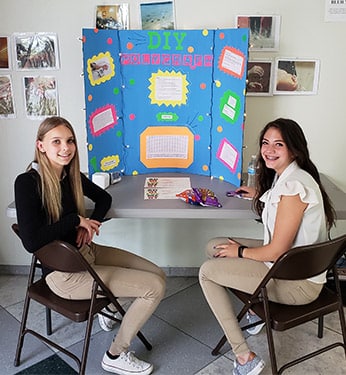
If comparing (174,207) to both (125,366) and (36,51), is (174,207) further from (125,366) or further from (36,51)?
(36,51)

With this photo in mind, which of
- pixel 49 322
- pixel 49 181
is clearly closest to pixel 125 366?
pixel 49 322

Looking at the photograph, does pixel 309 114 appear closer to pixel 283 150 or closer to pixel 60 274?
pixel 283 150

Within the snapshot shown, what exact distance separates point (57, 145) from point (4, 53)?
107 cm

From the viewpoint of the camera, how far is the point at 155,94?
241cm

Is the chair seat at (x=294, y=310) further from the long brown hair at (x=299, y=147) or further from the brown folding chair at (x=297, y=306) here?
the long brown hair at (x=299, y=147)

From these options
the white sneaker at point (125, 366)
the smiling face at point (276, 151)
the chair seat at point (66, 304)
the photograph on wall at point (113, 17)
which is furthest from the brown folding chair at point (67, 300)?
the photograph on wall at point (113, 17)

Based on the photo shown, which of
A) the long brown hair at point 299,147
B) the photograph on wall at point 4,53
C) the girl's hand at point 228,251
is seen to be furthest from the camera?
the photograph on wall at point 4,53

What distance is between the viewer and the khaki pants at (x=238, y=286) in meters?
1.79

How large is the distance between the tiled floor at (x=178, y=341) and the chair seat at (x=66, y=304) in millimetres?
409

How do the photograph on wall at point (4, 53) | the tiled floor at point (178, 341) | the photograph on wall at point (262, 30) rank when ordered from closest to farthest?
1. the tiled floor at point (178, 341)
2. the photograph on wall at point (262, 30)
3. the photograph on wall at point (4, 53)

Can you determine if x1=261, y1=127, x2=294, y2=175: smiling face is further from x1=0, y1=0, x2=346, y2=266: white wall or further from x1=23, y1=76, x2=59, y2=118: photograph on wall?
x1=23, y1=76, x2=59, y2=118: photograph on wall

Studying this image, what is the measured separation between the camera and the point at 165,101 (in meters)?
2.42

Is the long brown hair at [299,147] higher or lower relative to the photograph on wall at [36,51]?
lower

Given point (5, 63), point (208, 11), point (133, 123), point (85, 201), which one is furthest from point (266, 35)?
point (5, 63)
